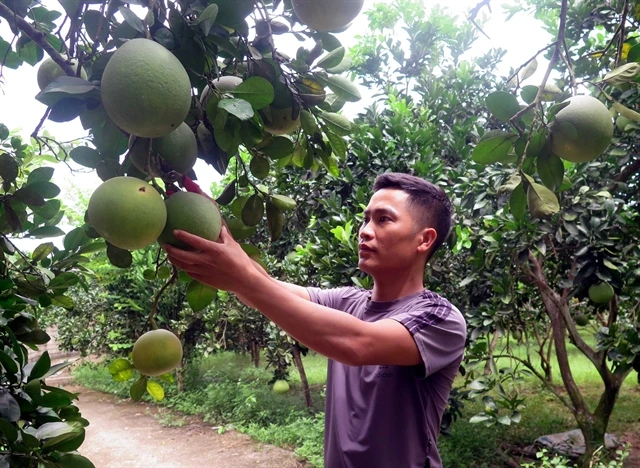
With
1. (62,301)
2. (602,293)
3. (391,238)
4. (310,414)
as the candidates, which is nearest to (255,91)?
(391,238)

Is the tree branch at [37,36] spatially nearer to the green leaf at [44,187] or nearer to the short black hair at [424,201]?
the green leaf at [44,187]

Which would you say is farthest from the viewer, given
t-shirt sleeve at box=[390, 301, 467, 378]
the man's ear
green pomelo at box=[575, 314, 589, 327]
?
green pomelo at box=[575, 314, 589, 327]

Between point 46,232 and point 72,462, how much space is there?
927 mm

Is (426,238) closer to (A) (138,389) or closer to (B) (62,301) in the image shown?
(A) (138,389)

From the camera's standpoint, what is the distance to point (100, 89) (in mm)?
787

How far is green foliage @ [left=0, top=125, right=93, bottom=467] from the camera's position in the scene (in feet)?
3.37

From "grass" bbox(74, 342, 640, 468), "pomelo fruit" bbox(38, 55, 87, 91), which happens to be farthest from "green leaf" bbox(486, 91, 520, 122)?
"grass" bbox(74, 342, 640, 468)

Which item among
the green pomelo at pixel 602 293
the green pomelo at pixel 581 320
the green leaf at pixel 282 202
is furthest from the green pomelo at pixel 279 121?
the green pomelo at pixel 581 320

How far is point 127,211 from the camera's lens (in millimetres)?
771

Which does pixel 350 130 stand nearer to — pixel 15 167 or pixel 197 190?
pixel 197 190

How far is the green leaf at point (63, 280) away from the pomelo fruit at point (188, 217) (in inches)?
35.3

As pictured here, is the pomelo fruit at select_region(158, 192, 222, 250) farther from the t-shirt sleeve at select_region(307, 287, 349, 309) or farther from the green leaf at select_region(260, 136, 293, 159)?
the t-shirt sleeve at select_region(307, 287, 349, 309)

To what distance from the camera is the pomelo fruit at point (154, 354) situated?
3.48ft

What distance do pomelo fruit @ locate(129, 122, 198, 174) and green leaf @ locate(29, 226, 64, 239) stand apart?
105 centimetres
